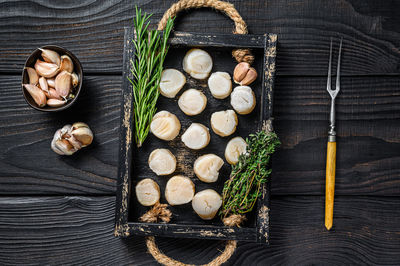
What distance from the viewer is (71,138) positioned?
3.25ft

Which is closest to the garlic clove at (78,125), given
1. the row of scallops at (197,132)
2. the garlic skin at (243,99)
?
the row of scallops at (197,132)

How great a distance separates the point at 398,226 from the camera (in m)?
1.06

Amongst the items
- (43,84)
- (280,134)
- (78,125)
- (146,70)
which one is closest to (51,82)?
(43,84)

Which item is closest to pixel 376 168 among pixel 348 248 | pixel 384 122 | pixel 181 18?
pixel 384 122

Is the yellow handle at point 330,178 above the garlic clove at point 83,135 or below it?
below

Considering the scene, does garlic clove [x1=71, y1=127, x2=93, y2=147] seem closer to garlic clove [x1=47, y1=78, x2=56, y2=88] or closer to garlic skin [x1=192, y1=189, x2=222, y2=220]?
garlic clove [x1=47, y1=78, x2=56, y2=88]

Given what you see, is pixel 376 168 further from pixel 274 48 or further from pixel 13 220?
pixel 13 220

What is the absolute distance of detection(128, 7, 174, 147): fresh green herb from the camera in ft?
3.12


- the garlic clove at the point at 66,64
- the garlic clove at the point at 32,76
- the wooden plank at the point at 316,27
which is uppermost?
the wooden plank at the point at 316,27

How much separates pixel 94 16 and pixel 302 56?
0.66 m

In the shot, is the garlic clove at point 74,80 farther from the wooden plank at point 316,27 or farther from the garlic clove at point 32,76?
the wooden plank at point 316,27

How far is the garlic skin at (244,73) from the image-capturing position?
968 millimetres

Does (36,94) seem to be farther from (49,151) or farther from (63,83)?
(49,151)

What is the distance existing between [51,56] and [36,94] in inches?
4.6
